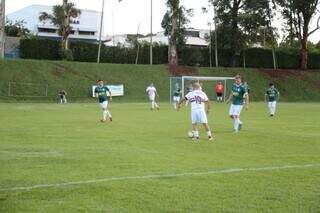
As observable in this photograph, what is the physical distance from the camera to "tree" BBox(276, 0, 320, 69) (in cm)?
6950

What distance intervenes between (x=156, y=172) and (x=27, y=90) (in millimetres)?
42369

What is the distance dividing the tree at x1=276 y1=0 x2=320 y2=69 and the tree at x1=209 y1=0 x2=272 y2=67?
238cm

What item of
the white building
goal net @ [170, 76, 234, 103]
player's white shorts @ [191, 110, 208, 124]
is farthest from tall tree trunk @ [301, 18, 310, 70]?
player's white shorts @ [191, 110, 208, 124]

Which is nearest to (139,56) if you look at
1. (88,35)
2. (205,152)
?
(88,35)

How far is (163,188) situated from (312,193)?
2389 millimetres

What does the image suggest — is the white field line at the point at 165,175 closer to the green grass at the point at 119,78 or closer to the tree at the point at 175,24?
the green grass at the point at 119,78

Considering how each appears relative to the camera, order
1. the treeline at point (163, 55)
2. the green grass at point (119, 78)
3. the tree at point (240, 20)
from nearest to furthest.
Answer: the green grass at point (119, 78)
the treeline at point (163, 55)
the tree at point (240, 20)

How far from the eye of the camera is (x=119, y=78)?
193 feet

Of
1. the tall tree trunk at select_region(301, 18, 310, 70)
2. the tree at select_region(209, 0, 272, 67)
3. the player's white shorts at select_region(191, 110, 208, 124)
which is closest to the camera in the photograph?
the player's white shorts at select_region(191, 110, 208, 124)

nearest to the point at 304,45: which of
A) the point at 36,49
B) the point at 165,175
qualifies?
the point at 36,49

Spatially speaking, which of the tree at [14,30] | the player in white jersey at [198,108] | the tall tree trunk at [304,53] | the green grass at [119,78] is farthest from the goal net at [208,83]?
the player in white jersey at [198,108]

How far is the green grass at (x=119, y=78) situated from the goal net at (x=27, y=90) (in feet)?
1.10

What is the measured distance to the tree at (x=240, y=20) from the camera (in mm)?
67681

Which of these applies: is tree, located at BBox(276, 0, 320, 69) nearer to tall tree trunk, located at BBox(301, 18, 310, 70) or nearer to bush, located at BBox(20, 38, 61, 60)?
tall tree trunk, located at BBox(301, 18, 310, 70)
